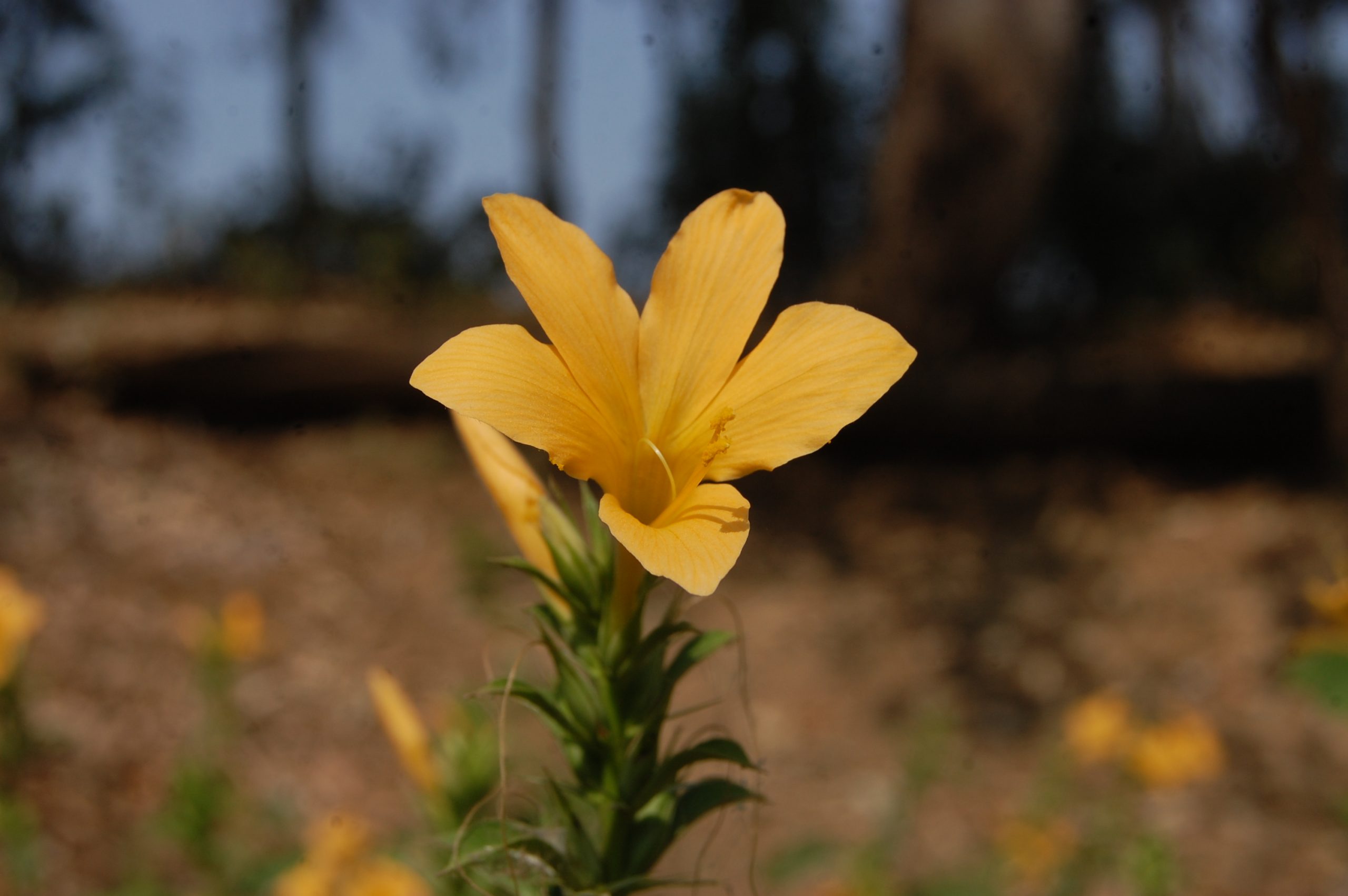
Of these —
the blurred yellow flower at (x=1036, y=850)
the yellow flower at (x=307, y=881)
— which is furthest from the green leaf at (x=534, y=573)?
the blurred yellow flower at (x=1036, y=850)

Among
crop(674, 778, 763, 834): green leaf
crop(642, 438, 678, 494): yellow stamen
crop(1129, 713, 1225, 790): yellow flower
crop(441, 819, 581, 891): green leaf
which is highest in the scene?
crop(642, 438, 678, 494): yellow stamen

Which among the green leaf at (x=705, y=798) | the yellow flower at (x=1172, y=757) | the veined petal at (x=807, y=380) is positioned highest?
the veined petal at (x=807, y=380)

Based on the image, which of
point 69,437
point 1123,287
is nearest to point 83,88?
point 69,437

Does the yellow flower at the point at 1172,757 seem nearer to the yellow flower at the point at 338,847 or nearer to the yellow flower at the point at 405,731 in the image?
the yellow flower at the point at 338,847

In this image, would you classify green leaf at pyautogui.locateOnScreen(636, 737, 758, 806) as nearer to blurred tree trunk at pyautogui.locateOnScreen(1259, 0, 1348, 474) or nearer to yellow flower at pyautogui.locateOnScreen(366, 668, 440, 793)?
yellow flower at pyautogui.locateOnScreen(366, 668, 440, 793)

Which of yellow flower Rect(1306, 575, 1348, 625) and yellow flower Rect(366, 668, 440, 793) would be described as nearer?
yellow flower Rect(366, 668, 440, 793)

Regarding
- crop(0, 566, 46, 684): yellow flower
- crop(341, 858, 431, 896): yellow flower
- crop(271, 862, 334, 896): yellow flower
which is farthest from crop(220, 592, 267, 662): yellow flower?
crop(341, 858, 431, 896): yellow flower

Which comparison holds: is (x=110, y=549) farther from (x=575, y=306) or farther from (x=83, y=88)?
(x=575, y=306)

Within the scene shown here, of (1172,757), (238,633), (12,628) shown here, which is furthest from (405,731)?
(1172,757)
